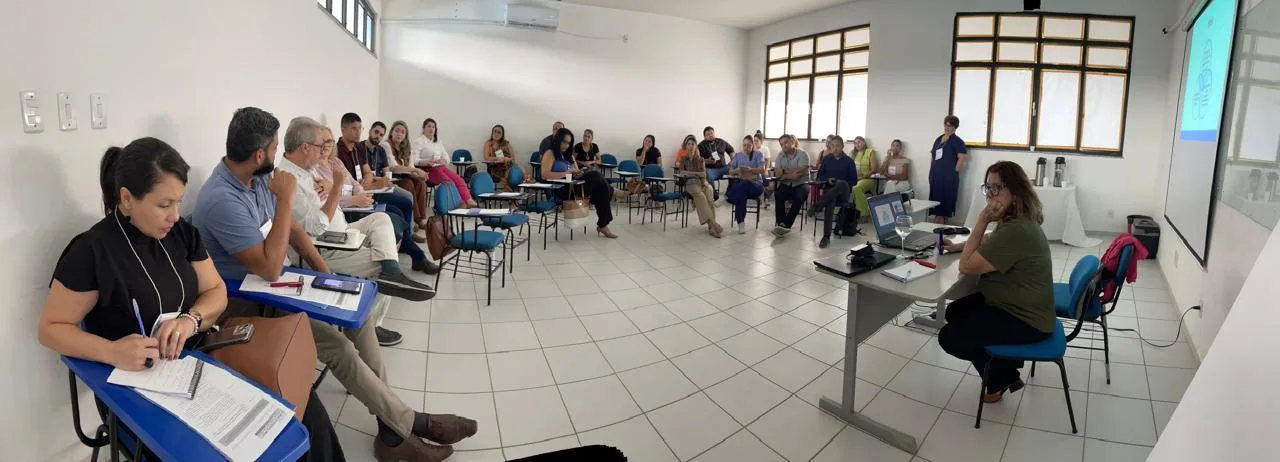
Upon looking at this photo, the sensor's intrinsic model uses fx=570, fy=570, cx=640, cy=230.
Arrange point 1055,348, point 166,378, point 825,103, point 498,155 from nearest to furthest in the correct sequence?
point 166,378 → point 1055,348 → point 498,155 → point 825,103

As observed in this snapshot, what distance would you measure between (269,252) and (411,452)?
0.88m

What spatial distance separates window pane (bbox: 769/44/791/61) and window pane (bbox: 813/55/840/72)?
85 cm

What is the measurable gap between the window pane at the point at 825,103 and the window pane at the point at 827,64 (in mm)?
148

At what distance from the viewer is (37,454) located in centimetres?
154

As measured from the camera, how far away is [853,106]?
938 centimetres

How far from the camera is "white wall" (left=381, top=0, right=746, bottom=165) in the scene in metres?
8.60

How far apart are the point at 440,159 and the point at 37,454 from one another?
17.7ft

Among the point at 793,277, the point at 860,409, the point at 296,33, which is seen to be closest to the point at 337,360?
the point at 860,409

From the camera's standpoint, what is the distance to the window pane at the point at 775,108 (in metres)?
10.7

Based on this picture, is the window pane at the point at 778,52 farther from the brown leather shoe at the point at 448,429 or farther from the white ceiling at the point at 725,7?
the brown leather shoe at the point at 448,429

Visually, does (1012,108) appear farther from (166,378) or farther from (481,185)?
(166,378)

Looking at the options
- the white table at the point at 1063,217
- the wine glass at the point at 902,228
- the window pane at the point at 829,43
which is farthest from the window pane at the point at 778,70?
the wine glass at the point at 902,228

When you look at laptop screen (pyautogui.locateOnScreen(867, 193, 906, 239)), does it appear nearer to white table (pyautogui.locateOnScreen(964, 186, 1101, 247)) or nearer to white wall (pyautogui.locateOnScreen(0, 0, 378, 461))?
white wall (pyautogui.locateOnScreen(0, 0, 378, 461))

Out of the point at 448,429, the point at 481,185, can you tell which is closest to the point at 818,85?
the point at 481,185
